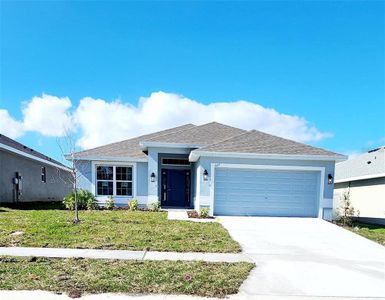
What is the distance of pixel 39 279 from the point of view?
4.64m

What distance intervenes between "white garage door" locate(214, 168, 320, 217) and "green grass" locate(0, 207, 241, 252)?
9.39 feet

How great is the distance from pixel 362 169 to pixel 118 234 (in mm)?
15920

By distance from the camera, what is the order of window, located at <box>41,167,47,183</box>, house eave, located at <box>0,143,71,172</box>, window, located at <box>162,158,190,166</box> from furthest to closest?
window, located at <box>41,167,47,183</box> → window, located at <box>162,158,190,166</box> → house eave, located at <box>0,143,71,172</box>

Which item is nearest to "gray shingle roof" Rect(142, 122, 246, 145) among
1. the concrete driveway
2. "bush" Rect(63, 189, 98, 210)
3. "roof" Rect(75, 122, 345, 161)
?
"roof" Rect(75, 122, 345, 161)

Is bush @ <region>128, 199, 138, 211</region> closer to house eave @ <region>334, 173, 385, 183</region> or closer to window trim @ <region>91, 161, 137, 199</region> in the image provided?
window trim @ <region>91, 161, 137, 199</region>

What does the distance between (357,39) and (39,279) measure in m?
14.0

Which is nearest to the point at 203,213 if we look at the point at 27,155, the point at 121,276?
the point at 121,276

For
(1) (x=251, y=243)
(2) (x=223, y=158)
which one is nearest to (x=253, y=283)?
(1) (x=251, y=243)

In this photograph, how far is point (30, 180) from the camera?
61.3 feet

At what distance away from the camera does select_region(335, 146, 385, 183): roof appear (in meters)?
15.5

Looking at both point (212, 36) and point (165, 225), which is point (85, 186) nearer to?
point (165, 225)

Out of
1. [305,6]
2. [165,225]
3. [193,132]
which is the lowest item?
[165,225]

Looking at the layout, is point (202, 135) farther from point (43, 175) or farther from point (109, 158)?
point (43, 175)

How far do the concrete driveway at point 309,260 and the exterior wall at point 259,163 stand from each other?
1784mm
